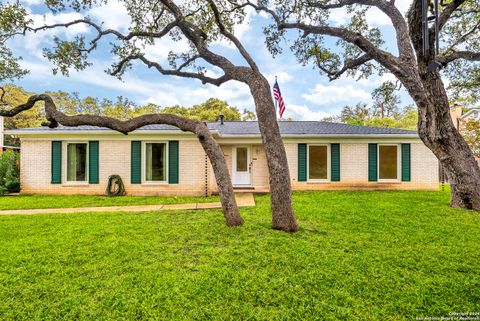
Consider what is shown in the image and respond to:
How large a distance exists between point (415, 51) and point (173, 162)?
8856 mm

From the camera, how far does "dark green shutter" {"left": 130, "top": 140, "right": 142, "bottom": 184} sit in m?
9.58

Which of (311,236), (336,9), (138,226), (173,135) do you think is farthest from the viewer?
(173,135)

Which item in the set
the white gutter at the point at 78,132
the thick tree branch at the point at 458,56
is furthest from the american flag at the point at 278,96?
the thick tree branch at the point at 458,56

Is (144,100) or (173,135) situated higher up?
(144,100)

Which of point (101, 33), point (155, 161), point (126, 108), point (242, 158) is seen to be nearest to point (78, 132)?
point (155, 161)

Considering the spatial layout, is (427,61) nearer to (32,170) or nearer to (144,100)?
(32,170)

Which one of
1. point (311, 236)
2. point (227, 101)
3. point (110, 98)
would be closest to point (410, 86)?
point (311, 236)

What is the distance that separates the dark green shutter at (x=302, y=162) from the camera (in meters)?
10.3

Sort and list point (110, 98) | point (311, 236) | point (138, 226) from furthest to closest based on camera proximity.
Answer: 1. point (110, 98)
2. point (138, 226)
3. point (311, 236)

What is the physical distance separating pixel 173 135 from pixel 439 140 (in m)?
8.84

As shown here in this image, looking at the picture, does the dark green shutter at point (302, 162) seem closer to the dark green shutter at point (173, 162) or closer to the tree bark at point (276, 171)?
the dark green shutter at point (173, 162)

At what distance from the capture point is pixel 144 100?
31016 millimetres

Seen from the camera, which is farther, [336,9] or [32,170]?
[32,170]

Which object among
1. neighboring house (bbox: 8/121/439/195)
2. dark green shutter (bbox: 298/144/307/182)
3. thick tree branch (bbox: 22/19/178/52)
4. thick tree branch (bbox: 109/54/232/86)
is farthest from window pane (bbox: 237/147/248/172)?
thick tree branch (bbox: 22/19/178/52)
